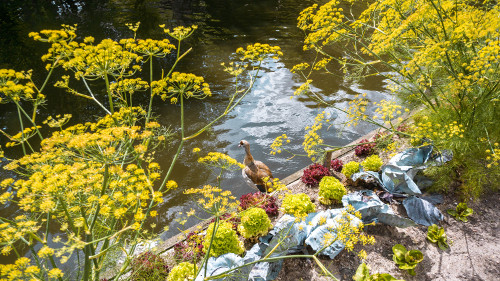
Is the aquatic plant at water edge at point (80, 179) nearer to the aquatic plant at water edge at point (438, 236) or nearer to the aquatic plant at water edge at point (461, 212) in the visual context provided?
the aquatic plant at water edge at point (438, 236)

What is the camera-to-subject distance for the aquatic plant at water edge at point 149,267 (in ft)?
10.8

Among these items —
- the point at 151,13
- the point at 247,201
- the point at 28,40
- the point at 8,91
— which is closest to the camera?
the point at 8,91

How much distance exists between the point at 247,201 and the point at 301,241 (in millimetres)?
983

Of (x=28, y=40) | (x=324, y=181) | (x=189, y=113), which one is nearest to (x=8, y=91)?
(x=324, y=181)

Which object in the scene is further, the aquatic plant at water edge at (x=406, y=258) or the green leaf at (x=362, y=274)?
the aquatic plant at water edge at (x=406, y=258)

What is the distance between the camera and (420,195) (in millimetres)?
4461

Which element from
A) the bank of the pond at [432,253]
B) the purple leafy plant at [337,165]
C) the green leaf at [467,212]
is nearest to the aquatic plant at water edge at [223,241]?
the bank of the pond at [432,253]

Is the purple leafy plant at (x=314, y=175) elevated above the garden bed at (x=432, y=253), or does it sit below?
above

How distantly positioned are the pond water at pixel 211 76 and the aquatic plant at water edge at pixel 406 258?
2809mm

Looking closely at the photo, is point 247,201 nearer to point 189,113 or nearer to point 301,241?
point 301,241

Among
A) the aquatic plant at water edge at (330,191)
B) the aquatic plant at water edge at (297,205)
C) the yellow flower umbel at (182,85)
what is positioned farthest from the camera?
the aquatic plant at water edge at (330,191)

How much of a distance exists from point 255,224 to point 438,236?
2412 millimetres

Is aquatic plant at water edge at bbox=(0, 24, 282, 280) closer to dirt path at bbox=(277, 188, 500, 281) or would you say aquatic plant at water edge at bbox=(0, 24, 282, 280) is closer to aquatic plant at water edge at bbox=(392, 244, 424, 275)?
dirt path at bbox=(277, 188, 500, 281)

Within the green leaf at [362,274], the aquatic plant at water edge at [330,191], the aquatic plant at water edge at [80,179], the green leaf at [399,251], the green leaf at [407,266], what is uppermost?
the aquatic plant at water edge at [80,179]
